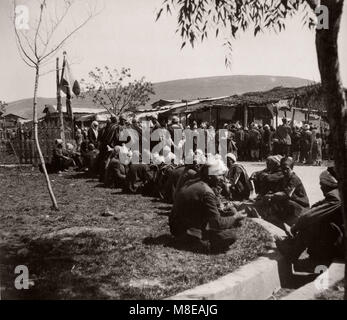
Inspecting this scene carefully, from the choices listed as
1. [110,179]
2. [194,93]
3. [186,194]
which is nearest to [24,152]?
[110,179]

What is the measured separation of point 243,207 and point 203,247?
2563 mm

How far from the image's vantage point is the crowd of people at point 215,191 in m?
5.27

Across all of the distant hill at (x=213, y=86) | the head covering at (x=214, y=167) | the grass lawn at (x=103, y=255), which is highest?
the distant hill at (x=213, y=86)

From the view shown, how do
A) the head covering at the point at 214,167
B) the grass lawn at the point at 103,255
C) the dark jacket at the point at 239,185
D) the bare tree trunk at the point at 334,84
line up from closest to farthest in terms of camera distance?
the bare tree trunk at the point at 334,84, the grass lawn at the point at 103,255, the head covering at the point at 214,167, the dark jacket at the point at 239,185

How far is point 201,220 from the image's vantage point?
5.61m

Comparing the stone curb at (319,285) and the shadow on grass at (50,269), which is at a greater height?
the stone curb at (319,285)

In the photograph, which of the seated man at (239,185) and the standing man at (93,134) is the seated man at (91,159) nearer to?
the standing man at (93,134)

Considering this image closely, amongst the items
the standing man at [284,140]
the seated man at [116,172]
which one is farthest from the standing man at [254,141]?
the seated man at [116,172]

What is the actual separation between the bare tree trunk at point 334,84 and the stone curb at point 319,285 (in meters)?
1.00

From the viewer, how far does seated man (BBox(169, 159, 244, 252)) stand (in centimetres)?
550

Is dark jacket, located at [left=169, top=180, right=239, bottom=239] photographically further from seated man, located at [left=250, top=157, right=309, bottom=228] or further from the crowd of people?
seated man, located at [left=250, top=157, right=309, bottom=228]

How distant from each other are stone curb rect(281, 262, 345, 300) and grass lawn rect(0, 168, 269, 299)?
901 mm

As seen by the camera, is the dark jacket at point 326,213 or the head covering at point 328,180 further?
the head covering at point 328,180
